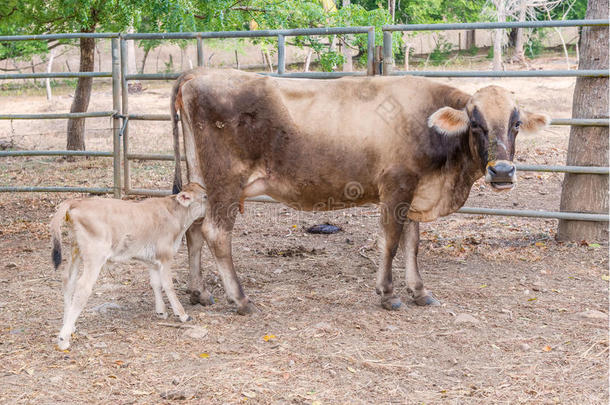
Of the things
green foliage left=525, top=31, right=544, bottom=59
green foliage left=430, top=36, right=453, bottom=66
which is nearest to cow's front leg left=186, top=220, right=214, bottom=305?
green foliage left=430, top=36, right=453, bottom=66

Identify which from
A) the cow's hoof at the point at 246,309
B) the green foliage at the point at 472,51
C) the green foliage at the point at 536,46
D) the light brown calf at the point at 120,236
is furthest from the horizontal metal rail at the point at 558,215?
the green foliage at the point at 536,46

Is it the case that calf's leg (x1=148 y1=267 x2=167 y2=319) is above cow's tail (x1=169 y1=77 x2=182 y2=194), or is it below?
below

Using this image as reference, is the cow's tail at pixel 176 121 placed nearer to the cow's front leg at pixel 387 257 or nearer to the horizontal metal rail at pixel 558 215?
the cow's front leg at pixel 387 257

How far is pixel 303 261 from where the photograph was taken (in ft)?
22.3

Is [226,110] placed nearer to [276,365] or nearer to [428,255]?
[276,365]

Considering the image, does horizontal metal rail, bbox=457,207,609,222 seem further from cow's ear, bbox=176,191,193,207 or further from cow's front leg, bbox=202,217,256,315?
cow's ear, bbox=176,191,193,207

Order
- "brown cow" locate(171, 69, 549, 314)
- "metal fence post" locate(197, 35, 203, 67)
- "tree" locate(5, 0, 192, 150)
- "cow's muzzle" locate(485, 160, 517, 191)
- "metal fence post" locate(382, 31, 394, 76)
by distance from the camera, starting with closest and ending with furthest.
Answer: "cow's muzzle" locate(485, 160, 517, 191), "brown cow" locate(171, 69, 549, 314), "metal fence post" locate(382, 31, 394, 76), "metal fence post" locate(197, 35, 203, 67), "tree" locate(5, 0, 192, 150)

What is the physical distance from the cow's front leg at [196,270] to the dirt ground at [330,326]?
0.12 m

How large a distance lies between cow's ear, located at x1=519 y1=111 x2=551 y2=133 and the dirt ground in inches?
54.7

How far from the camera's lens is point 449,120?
5145 mm

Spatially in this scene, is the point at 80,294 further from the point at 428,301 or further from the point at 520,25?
the point at 520,25

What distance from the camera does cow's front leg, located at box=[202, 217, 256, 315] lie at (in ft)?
17.7

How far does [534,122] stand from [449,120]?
761 millimetres

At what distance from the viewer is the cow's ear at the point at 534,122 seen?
538cm
